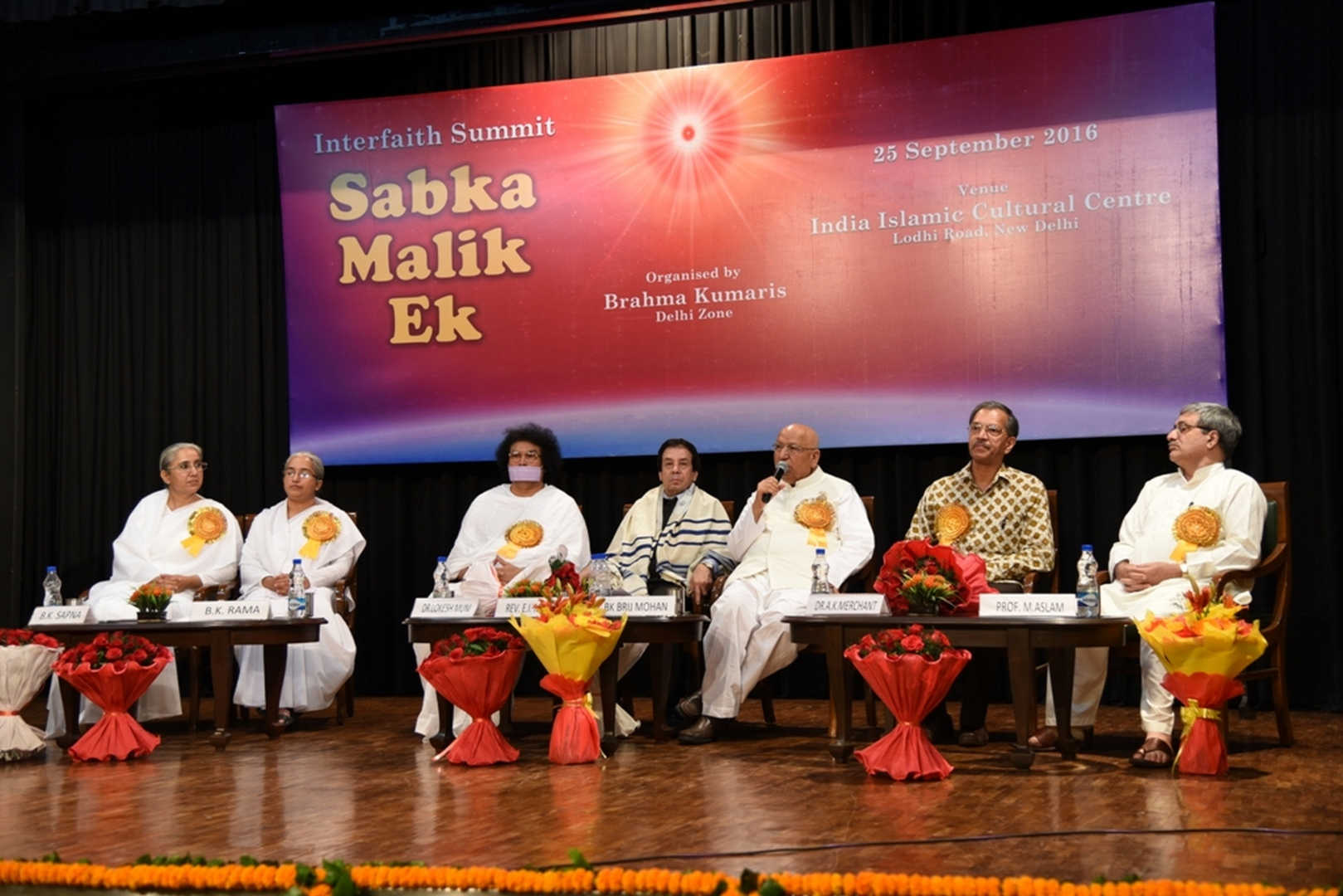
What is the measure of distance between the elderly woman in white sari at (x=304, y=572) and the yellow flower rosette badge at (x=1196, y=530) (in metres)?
3.16

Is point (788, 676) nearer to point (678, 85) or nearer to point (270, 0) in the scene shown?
point (678, 85)

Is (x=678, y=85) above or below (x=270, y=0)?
below

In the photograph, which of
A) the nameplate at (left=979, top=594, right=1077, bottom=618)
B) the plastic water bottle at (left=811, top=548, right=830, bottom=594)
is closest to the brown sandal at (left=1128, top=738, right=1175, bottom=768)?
the nameplate at (left=979, top=594, right=1077, bottom=618)

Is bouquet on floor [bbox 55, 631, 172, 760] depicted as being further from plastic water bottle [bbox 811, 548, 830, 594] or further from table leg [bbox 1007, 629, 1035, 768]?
table leg [bbox 1007, 629, 1035, 768]

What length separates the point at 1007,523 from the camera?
5.15m

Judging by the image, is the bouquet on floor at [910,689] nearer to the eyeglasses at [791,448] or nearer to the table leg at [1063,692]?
the table leg at [1063,692]

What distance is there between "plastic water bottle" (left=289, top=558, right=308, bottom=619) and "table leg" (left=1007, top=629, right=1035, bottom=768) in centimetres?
259

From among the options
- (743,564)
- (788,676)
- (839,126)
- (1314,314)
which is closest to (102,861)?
(743,564)

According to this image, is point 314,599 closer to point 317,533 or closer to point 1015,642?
point 317,533

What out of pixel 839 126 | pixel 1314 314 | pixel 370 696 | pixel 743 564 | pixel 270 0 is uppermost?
pixel 270 0

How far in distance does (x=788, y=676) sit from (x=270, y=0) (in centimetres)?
401

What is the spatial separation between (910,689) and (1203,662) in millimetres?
813

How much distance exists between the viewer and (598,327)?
655cm

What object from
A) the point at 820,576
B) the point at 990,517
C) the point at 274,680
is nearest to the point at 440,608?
the point at 274,680
